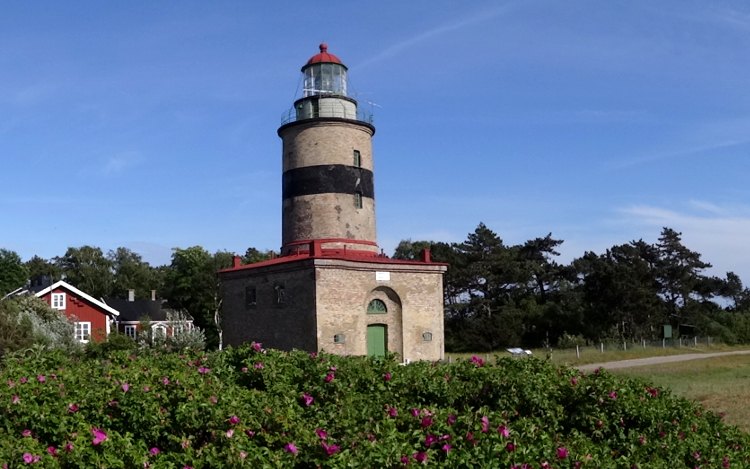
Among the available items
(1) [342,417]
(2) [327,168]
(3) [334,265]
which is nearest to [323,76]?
(2) [327,168]

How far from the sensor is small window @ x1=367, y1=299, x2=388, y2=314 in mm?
26875

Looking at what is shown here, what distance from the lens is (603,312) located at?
155 feet

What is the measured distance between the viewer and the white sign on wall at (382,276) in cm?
2678

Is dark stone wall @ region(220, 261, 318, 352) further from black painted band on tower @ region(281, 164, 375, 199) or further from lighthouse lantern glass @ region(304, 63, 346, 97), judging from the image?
lighthouse lantern glass @ region(304, 63, 346, 97)

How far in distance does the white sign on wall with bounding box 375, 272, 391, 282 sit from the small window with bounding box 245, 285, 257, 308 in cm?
540

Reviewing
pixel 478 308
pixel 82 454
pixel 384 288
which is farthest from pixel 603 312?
pixel 82 454

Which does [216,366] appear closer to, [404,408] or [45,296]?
[404,408]

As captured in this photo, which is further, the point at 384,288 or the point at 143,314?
the point at 143,314

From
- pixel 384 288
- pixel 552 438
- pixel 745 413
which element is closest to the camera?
pixel 552 438

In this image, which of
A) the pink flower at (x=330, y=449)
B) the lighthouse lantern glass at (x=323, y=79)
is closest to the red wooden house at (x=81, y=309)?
the lighthouse lantern glass at (x=323, y=79)

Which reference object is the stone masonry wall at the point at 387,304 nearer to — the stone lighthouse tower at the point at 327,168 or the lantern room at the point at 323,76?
the stone lighthouse tower at the point at 327,168

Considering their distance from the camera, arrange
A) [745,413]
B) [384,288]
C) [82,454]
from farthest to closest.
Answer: [384,288] < [745,413] < [82,454]

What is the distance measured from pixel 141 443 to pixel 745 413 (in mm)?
11844

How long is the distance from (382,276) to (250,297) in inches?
233
